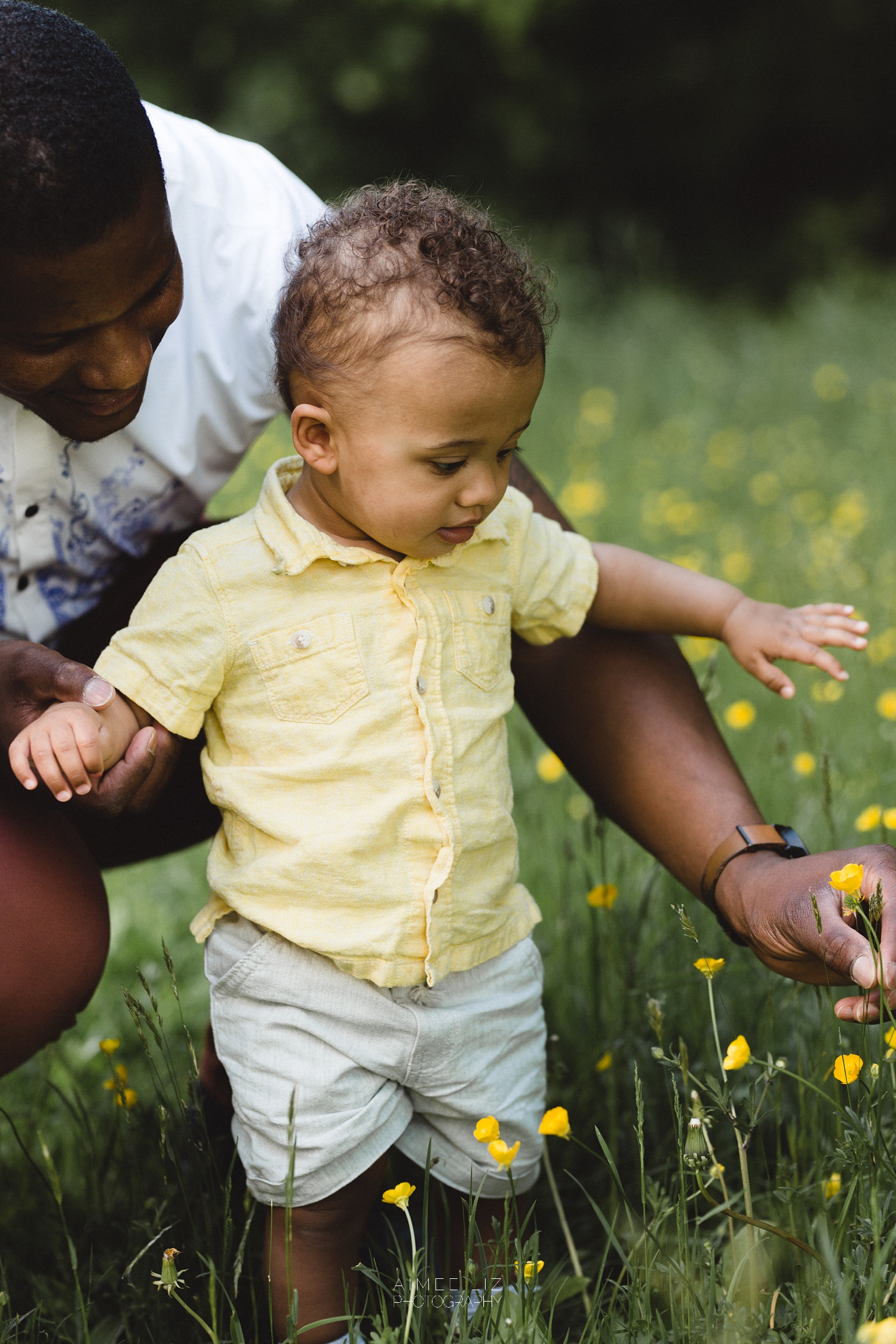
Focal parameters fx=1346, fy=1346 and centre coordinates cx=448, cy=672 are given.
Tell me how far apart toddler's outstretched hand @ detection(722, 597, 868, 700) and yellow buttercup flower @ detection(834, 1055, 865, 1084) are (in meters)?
0.43

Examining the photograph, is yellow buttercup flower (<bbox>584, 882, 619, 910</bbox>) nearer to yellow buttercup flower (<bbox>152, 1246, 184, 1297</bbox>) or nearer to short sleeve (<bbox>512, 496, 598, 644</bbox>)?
short sleeve (<bbox>512, 496, 598, 644</bbox>)

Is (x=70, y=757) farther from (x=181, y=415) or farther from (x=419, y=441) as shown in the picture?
(x=181, y=415)

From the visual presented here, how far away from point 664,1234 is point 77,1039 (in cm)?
130

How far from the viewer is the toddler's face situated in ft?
4.58

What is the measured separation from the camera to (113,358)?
1.50 metres

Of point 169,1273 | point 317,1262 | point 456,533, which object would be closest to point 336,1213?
point 317,1262

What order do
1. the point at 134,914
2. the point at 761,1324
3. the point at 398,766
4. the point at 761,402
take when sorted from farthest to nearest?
the point at 761,402 → the point at 134,914 → the point at 398,766 → the point at 761,1324

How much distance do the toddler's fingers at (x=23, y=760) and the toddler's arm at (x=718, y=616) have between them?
77 centimetres

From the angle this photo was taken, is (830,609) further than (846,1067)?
Yes

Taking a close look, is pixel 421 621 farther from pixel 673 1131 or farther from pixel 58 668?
pixel 673 1131

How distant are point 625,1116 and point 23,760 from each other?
1.05 metres

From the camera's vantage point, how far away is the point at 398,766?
149cm

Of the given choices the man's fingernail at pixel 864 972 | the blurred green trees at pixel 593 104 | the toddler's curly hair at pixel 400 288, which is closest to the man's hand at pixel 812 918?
the man's fingernail at pixel 864 972

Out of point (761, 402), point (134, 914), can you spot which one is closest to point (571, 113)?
point (761, 402)
